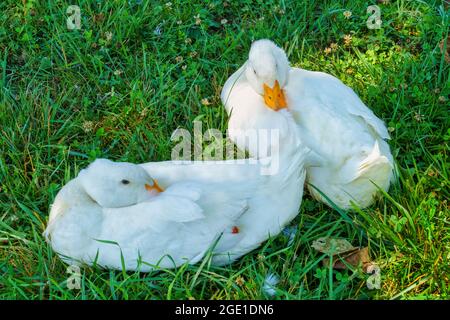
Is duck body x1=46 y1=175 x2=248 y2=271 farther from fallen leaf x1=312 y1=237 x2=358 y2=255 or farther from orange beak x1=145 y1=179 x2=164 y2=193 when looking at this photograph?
fallen leaf x1=312 y1=237 x2=358 y2=255

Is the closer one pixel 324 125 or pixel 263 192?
pixel 263 192

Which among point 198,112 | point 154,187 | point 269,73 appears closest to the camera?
point 154,187

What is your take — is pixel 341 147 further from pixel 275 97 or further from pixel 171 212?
pixel 171 212

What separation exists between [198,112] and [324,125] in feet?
2.82

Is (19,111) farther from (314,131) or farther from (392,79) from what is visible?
(392,79)

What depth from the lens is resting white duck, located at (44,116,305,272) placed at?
2.69 m

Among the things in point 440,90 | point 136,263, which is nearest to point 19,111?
point 136,263

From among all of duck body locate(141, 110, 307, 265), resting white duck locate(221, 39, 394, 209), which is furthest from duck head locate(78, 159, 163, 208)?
resting white duck locate(221, 39, 394, 209)

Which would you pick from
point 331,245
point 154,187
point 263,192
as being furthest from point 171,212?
point 331,245

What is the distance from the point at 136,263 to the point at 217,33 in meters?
1.88

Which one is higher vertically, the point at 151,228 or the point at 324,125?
the point at 324,125

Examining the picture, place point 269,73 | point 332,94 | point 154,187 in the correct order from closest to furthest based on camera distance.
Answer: point 154,187
point 269,73
point 332,94

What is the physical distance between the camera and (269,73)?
305cm

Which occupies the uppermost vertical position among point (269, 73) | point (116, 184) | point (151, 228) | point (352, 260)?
point (269, 73)
